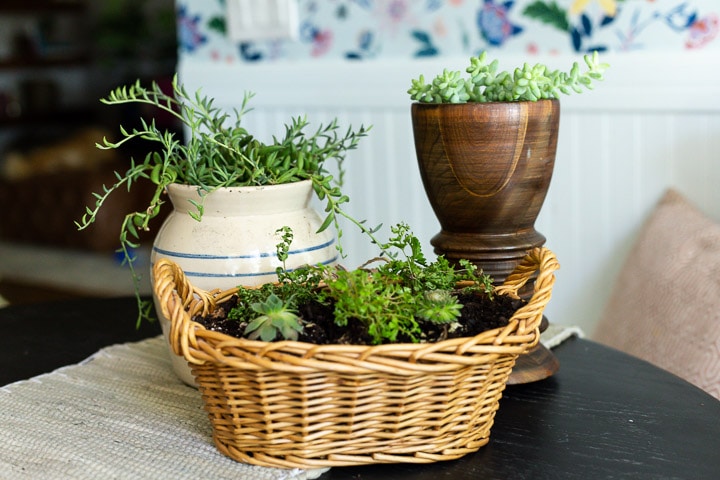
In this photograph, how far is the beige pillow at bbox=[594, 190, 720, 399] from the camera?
1289mm

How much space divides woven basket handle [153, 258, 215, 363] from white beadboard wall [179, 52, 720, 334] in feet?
3.59

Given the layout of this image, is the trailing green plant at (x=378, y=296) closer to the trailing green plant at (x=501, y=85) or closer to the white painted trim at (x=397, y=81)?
the trailing green plant at (x=501, y=85)

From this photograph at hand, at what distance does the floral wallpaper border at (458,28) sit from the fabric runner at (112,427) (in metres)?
1.10

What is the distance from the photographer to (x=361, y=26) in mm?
2016

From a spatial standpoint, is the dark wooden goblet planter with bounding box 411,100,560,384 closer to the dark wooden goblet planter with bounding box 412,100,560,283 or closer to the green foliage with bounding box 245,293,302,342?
the dark wooden goblet planter with bounding box 412,100,560,283

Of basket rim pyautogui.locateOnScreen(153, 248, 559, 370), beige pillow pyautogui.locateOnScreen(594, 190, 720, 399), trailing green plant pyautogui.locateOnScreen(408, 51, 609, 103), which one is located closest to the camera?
basket rim pyautogui.locateOnScreen(153, 248, 559, 370)

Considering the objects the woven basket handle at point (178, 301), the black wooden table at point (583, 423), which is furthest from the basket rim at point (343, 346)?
the black wooden table at point (583, 423)

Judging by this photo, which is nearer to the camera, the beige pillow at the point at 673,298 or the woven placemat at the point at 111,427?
the woven placemat at the point at 111,427

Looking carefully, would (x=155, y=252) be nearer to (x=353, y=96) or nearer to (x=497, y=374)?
(x=497, y=374)

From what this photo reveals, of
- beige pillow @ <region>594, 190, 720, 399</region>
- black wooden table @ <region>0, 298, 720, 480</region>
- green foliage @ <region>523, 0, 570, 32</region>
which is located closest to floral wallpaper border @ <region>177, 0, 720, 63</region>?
green foliage @ <region>523, 0, 570, 32</region>

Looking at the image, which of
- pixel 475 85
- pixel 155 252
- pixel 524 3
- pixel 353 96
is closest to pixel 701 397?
pixel 475 85

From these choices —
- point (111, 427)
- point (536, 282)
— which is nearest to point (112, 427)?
point (111, 427)

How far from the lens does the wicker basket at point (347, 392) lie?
652 millimetres

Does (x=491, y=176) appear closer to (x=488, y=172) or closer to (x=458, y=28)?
(x=488, y=172)
